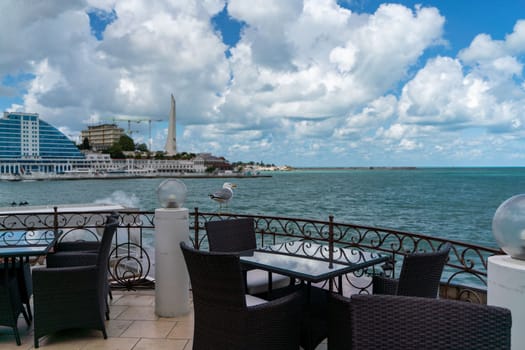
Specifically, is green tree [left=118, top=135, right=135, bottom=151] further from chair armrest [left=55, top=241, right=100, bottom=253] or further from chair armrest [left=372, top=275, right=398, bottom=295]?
chair armrest [left=372, top=275, right=398, bottom=295]

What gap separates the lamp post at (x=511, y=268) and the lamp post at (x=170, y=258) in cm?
275

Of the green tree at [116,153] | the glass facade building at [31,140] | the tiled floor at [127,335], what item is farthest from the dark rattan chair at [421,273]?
the green tree at [116,153]

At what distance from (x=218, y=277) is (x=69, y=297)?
1.62 m

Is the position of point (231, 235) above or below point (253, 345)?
above

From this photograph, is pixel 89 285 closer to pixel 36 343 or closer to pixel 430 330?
pixel 36 343

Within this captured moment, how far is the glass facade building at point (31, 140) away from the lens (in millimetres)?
105125

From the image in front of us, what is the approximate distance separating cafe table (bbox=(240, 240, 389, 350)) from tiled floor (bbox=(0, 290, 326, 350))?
0.47 m

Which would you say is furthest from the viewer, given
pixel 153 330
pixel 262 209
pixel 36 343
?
pixel 262 209

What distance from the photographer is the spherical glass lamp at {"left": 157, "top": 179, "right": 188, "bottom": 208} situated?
12.9ft

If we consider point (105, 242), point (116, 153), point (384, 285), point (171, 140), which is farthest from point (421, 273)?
point (116, 153)

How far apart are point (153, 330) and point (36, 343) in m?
0.94

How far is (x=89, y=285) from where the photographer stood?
325cm

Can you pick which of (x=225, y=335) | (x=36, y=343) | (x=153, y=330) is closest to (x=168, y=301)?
(x=153, y=330)

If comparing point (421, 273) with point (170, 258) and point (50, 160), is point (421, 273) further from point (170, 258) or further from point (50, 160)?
point (50, 160)
